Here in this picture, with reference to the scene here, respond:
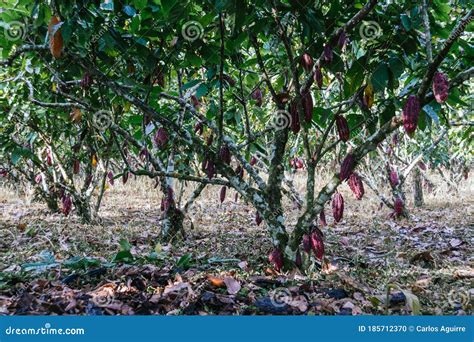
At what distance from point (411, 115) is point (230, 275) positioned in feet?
3.41

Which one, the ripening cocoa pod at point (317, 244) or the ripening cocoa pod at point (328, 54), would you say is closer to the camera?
the ripening cocoa pod at point (328, 54)

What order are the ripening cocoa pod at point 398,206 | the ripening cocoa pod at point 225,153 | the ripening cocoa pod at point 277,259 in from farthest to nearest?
the ripening cocoa pod at point 398,206, the ripening cocoa pod at point 225,153, the ripening cocoa pod at point 277,259

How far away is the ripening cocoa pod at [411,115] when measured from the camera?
1.70 m

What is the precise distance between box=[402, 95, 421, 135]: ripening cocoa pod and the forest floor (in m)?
0.55

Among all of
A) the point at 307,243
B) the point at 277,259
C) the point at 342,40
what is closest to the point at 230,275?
the point at 277,259

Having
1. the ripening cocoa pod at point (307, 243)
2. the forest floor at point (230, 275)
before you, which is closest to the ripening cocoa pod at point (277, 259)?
the forest floor at point (230, 275)

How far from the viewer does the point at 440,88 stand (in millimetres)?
1665

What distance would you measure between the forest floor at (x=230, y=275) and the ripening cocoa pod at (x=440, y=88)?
666 millimetres

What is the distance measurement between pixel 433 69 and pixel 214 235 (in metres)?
2.66

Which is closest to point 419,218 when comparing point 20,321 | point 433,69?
point 433,69

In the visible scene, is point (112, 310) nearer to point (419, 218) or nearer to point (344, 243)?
point (344, 243)

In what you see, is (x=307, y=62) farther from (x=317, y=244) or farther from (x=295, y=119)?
(x=317, y=244)

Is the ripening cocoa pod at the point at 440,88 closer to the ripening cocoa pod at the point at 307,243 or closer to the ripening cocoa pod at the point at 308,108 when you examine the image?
the ripening cocoa pod at the point at 308,108

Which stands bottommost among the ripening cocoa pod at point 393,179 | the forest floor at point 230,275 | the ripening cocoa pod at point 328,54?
the forest floor at point 230,275
